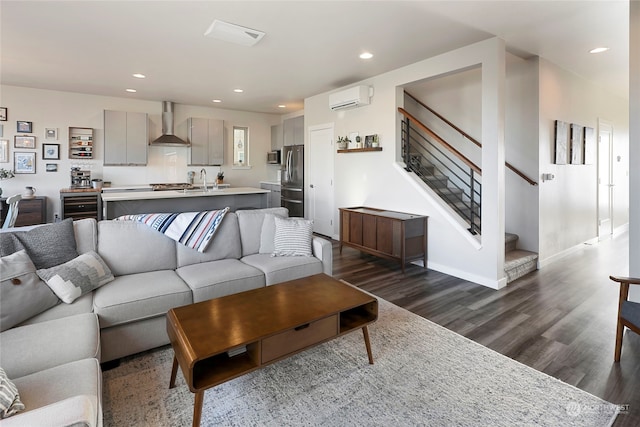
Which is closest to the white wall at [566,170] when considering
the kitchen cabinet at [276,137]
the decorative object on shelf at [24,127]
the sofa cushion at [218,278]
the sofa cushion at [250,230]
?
the sofa cushion at [250,230]

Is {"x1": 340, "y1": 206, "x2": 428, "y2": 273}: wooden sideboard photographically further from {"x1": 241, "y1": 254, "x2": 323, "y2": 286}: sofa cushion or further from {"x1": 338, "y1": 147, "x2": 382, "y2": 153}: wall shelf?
{"x1": 241, "y1": 254, "x2": 323, "y2": 286}: sofa cushion

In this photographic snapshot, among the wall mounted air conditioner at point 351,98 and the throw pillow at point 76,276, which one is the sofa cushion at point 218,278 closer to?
the throw pillow at point 76,276

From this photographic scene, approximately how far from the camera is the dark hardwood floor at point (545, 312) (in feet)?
7.00

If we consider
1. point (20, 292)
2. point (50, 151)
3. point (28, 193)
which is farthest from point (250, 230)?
point (50, 151)

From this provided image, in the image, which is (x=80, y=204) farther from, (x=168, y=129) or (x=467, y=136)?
(x=467, y=136)

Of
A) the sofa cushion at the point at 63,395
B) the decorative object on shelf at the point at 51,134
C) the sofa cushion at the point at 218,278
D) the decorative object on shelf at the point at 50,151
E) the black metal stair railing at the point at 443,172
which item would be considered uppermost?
the decorative object on shelf at the point at 51,134

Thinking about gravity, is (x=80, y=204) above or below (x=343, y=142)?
below

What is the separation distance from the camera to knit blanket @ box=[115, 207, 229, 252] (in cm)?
288

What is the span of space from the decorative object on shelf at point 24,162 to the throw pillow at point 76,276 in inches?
191

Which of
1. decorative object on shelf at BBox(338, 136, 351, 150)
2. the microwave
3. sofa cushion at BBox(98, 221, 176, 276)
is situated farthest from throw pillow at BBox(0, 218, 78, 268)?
the microwave

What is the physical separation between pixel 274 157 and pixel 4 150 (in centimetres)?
483

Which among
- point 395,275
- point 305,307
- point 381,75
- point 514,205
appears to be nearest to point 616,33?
point 514,205

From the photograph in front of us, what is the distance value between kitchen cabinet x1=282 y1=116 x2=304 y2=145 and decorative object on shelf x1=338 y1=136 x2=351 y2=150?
1562 mm

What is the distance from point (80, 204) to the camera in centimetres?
569
